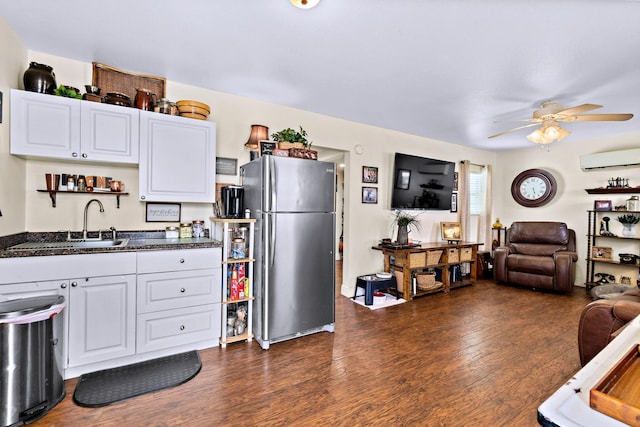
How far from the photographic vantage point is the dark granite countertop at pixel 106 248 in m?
2.00

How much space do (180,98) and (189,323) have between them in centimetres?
220

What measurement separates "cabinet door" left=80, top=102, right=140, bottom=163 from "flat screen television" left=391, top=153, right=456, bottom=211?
11.3 ft

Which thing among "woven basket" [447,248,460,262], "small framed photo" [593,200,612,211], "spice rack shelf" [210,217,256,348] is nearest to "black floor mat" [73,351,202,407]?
"spice rack shelf" [210,217,256,348]

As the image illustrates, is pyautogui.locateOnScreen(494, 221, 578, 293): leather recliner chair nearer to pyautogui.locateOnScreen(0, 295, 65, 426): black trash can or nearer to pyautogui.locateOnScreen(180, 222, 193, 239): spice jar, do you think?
pyautogui.locateOnScreen(180, 222, 193, 239): spice jar

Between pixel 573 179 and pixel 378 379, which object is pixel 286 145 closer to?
pixel 378 379

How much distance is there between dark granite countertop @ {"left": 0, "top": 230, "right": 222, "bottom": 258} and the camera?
200 centimetres

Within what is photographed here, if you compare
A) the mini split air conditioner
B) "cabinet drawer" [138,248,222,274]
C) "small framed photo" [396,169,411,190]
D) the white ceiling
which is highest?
the white ceiling

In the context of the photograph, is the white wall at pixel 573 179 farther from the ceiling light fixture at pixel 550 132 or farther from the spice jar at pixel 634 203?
the ceiling light fixture at pixel 550 132

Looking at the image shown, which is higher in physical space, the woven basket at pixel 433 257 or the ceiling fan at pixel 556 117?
the ceiling fan at pixel 556 117

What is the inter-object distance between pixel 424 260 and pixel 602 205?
3182mm

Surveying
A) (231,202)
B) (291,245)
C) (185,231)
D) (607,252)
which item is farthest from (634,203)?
(185,231)

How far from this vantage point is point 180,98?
3012 millimetres

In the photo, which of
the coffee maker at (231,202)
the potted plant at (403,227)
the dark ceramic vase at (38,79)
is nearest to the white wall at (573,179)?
the potted plant at (403,227)

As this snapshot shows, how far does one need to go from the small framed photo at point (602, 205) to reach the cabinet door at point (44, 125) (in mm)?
6907
